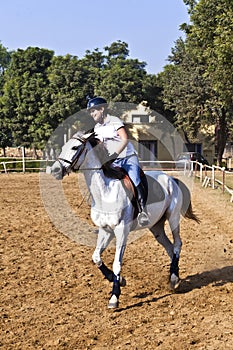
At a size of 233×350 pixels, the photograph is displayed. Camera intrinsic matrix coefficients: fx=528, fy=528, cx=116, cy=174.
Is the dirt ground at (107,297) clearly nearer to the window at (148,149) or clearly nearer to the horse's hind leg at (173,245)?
the horse's hind leg at (173,245)

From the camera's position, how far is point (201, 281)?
26.3ft

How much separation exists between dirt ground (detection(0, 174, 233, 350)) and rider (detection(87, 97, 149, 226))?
1.34 m

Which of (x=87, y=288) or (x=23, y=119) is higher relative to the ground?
(x=23, y=119)

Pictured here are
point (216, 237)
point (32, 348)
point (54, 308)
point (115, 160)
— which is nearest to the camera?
point (32, 348)

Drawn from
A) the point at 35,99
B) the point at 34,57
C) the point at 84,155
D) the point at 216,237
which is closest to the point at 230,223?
the point at 216,237

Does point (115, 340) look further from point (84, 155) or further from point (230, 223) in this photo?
point (230, 223)

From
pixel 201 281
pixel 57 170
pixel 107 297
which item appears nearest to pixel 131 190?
pixel 57 170

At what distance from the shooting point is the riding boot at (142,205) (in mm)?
7191

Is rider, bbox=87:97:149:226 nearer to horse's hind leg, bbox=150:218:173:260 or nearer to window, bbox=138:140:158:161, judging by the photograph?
horse's hind leg, bbox=150:218:173:260

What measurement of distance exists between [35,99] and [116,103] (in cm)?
835

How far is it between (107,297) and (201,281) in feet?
5.58

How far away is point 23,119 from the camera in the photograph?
171 ft

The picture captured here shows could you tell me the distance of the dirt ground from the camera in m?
5.54

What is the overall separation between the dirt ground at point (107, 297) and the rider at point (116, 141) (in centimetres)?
134
